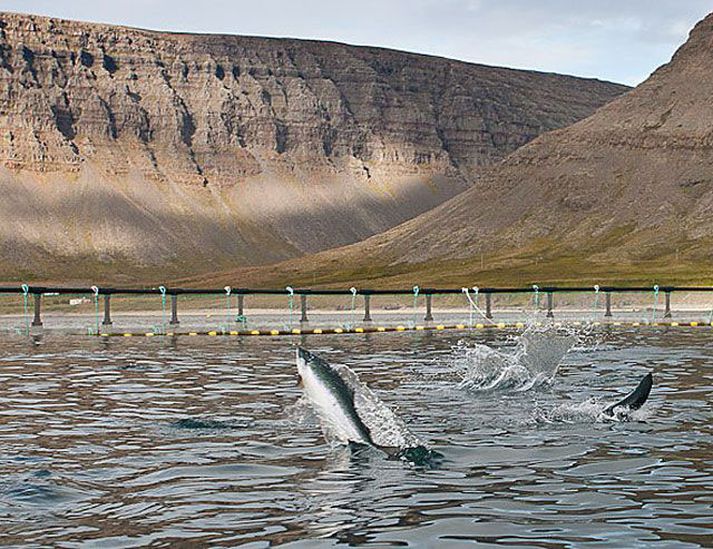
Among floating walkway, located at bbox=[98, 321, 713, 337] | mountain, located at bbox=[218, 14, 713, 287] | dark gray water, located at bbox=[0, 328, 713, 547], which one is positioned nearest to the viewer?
dark gray water, located at bbox=[0, 328, 713, 547]

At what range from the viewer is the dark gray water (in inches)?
460

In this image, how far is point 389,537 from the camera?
37.2 feet

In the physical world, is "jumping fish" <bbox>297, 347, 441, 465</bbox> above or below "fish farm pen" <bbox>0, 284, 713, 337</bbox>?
below

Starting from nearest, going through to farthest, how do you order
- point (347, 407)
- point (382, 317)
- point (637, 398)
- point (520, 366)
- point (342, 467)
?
point (347, 407) < point (342, 467) < point (637, 398) < point (520, 366) < point (382, 317)

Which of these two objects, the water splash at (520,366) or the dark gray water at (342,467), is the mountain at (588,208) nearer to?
the water splash at (520,366)

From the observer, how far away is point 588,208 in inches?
6565

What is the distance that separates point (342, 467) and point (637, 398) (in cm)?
601

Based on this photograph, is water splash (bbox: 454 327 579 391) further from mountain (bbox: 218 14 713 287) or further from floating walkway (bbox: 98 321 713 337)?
mountain (bbox: 218 14 713 287)

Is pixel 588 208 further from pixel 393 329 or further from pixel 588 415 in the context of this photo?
pixel 588 415

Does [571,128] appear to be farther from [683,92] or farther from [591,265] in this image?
[591,265]

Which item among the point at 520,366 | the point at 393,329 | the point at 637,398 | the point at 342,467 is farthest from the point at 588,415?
the point at 393,329

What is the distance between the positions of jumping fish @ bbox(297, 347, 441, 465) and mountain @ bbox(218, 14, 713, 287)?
119 m

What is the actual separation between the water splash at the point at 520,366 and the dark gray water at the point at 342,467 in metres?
0.26

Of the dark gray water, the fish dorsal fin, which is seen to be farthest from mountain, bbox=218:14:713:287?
the fish dorsal fin
